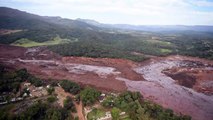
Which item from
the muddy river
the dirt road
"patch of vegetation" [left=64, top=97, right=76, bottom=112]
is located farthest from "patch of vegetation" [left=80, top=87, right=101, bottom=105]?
the muddy river

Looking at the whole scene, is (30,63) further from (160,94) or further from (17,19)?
(17,19)

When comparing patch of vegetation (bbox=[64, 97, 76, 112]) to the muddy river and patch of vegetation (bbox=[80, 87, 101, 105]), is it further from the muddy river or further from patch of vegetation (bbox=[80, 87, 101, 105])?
the muddy river

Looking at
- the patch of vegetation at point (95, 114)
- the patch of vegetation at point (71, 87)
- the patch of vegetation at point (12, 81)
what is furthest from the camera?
the patch of vegetation at point (71, 87)

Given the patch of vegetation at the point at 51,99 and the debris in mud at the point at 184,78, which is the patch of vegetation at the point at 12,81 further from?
the debris in mud at the point at 184,78

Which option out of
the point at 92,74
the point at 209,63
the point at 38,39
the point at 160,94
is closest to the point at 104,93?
the point at 160,94

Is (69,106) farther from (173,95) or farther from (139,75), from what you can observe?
(139,75)

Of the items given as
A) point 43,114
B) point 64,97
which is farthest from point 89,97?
point 43,114

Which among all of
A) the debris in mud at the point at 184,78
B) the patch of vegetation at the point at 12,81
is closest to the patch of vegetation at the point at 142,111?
the patch of vegetation at the point at 12,81

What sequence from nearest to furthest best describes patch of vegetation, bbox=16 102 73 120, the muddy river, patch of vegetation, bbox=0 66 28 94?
patch of vegetation, bbox=16 102 73 120, the muddy river, patch of vegetation, bbox=0 66 28 94
